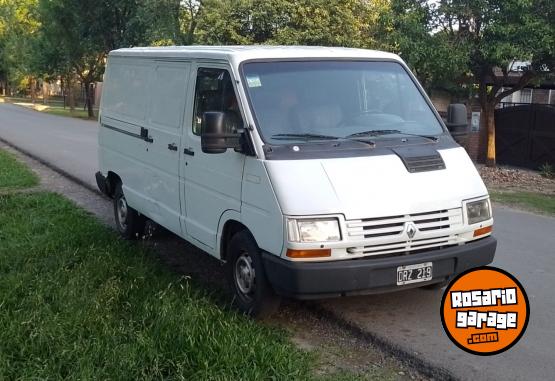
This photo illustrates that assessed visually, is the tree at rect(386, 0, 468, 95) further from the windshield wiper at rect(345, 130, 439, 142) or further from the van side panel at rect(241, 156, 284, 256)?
the van side panel at rect(241, 156, 284, 256)

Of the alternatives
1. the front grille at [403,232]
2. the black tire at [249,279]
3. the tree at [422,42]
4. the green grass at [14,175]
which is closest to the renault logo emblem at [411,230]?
the front grille at [403,232]

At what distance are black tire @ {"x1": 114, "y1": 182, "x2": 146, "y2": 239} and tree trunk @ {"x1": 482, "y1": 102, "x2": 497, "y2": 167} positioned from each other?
11.6m

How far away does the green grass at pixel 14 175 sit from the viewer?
10.9 m

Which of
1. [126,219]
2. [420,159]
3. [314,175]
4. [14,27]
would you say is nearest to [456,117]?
[420,159]

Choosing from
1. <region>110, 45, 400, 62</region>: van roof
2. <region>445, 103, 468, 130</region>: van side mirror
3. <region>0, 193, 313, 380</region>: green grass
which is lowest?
<region>0, 193, 313, 380</region>: green grass

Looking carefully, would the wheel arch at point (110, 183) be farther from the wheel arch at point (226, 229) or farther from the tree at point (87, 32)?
the tree at point (87, 32)

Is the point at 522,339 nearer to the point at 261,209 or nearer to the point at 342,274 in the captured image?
the point at 342,274

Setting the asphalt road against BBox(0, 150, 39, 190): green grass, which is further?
BBox(0, 150, 39, 190): green grass

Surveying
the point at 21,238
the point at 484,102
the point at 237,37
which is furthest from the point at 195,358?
the point at 237,37

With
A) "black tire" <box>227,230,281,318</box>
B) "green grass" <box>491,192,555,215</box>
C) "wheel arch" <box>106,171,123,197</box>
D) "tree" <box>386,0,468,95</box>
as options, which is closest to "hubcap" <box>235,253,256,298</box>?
"black tire" <box>227,230,281,318</box>

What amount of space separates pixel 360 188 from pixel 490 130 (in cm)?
1342

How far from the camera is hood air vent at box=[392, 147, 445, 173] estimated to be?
4820mm

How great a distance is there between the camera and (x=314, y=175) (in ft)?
15.0

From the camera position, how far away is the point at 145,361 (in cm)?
407
